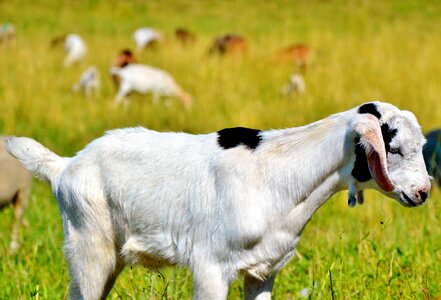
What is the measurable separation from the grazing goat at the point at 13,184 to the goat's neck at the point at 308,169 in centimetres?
329

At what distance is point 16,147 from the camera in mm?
4016

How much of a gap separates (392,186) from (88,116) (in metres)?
9.11

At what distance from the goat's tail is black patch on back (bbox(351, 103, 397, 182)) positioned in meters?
1.40

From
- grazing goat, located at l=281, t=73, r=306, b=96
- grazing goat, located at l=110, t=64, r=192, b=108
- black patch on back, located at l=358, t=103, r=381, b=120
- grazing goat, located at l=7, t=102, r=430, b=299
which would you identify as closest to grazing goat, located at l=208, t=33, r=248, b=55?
grazing goat, located at l=110, t=64, r=192, b=108

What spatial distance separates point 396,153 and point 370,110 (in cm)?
19

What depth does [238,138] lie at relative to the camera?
3.48 meters

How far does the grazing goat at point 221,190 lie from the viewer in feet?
10.2

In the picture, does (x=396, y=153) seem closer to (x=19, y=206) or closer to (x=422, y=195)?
(x=422, y=195)

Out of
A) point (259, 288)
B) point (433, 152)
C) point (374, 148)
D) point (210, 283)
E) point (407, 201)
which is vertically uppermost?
point (374, 148)

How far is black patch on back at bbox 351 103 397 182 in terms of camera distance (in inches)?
122

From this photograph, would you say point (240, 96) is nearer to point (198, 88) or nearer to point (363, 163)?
point (198, 88)

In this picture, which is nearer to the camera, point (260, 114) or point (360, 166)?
point (360, 166)

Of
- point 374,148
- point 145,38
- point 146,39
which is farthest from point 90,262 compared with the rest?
point 145,38

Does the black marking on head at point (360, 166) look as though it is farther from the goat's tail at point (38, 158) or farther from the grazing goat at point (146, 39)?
the grazing goat at point (146, 39)
